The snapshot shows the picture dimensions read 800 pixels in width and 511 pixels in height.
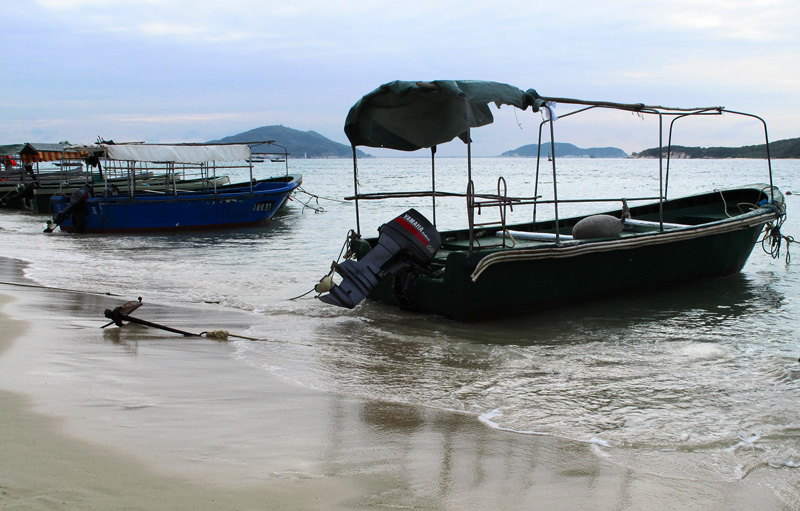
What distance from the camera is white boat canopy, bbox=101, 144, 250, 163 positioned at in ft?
59.1

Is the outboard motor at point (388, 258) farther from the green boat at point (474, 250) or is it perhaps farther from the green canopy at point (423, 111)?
the green canopy at point (423, 111)

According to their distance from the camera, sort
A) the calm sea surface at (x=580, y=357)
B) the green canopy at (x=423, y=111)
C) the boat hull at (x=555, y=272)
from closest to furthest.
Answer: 1. the calm sea surface at (x=580, y=357)
2. the green canopy at (x=423, y=111)
3. the boat hull at (x=555, y=272)

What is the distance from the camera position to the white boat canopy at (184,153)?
1802cm

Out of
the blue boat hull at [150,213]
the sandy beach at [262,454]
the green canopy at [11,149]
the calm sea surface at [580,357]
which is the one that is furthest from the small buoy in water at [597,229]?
the green canopy at [11,149]

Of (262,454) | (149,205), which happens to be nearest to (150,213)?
(149,205)

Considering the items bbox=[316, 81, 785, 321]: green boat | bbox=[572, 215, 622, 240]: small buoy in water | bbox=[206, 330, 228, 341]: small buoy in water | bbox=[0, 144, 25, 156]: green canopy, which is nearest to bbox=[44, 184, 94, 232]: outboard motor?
bbox=[316, 81, 785, 321]: green boat

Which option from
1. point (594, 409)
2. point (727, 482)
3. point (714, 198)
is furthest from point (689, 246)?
point (727, 482)

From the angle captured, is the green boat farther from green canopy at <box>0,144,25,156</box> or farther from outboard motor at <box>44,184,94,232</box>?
green canopy at <box>0,144,25,156</box>

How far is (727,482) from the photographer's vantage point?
3.44 metres

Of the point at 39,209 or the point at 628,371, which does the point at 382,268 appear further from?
the point at 39,209

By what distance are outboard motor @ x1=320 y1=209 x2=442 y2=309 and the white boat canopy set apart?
12583mm

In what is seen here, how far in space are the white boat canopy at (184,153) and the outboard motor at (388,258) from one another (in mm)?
12583

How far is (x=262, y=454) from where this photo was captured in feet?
10.9

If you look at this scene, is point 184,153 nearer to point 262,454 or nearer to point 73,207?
point 73,207
